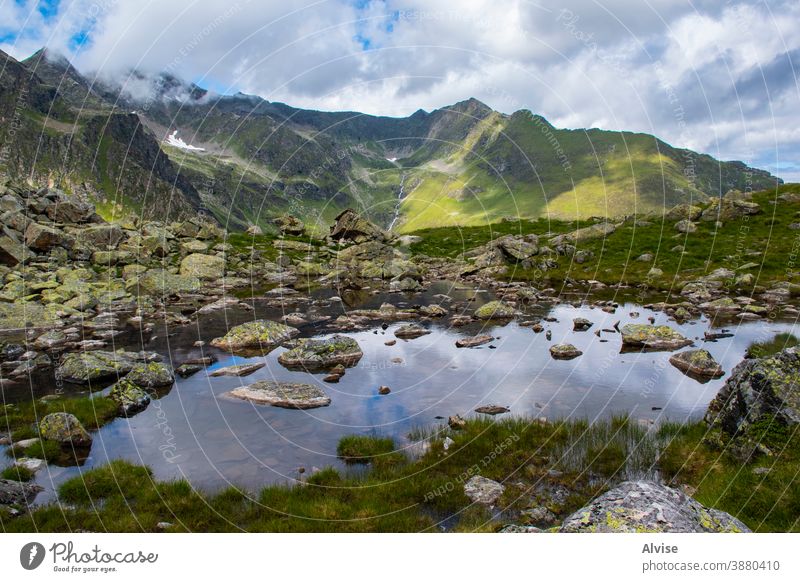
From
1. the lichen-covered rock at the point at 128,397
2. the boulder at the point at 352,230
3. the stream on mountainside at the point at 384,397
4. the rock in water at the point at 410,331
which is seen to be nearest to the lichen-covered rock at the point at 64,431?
the stream on mountainside at the point at 384,397

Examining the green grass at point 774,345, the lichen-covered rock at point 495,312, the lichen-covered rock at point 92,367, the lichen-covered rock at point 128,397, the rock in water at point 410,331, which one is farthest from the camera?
the lichen-covered rock at point 495,312

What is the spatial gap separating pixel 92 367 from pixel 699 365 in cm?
2600

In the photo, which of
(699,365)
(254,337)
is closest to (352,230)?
(254,337)

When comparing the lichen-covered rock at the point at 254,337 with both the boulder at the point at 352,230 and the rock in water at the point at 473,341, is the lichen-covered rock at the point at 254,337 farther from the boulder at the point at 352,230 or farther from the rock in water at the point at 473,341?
the boulder at the point at 352,230

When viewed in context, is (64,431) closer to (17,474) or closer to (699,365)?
(17,474)

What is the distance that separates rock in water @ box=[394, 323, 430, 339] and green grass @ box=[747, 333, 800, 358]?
16632 mm

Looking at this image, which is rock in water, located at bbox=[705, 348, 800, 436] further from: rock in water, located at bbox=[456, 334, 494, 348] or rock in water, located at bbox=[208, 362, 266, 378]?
rock in water, located at bbox=[208, 362, 266, 378]

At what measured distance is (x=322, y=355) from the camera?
72.7ft

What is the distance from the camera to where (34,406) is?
15570 millimetres

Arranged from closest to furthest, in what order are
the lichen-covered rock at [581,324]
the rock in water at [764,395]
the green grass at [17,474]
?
the rock in water at [764,395] → the green grass at [17,474] → the lichen-covered rock at [581,324]

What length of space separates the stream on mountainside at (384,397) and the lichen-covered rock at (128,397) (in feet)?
1.28

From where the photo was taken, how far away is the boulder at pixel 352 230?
80.6 metres
